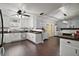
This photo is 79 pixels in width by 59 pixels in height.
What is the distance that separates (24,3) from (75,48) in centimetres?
106

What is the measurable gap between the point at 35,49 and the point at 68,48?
520mm

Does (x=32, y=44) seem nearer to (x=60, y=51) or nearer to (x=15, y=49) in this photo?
(x=15, y=49)

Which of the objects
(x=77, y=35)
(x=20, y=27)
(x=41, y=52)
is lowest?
(x=41, y=52)

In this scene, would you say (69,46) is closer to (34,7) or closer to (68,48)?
(68,48)

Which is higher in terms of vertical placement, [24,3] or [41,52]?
[24,3]

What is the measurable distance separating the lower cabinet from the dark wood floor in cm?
8

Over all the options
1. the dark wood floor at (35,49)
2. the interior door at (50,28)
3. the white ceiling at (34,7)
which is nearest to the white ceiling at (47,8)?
the white ceiling at (34,7)

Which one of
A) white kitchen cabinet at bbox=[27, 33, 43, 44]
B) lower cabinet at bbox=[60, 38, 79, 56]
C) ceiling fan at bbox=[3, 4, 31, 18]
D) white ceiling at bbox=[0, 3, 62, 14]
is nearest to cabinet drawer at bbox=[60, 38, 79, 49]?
lower cabinet at bbox=[60, 38, 79, 56]

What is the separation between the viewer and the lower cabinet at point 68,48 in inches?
68.1

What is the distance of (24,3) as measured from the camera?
1.83 m

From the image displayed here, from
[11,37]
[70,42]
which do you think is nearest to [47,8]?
[70,42]

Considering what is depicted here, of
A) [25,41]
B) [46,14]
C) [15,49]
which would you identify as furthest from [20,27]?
[46,14]

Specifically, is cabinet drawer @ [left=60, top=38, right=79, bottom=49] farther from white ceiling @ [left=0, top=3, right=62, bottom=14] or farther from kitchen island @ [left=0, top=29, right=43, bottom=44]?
white ceiling @ [left=0, top=3, right=62, bottom=14]

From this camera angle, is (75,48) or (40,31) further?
(40,31)
